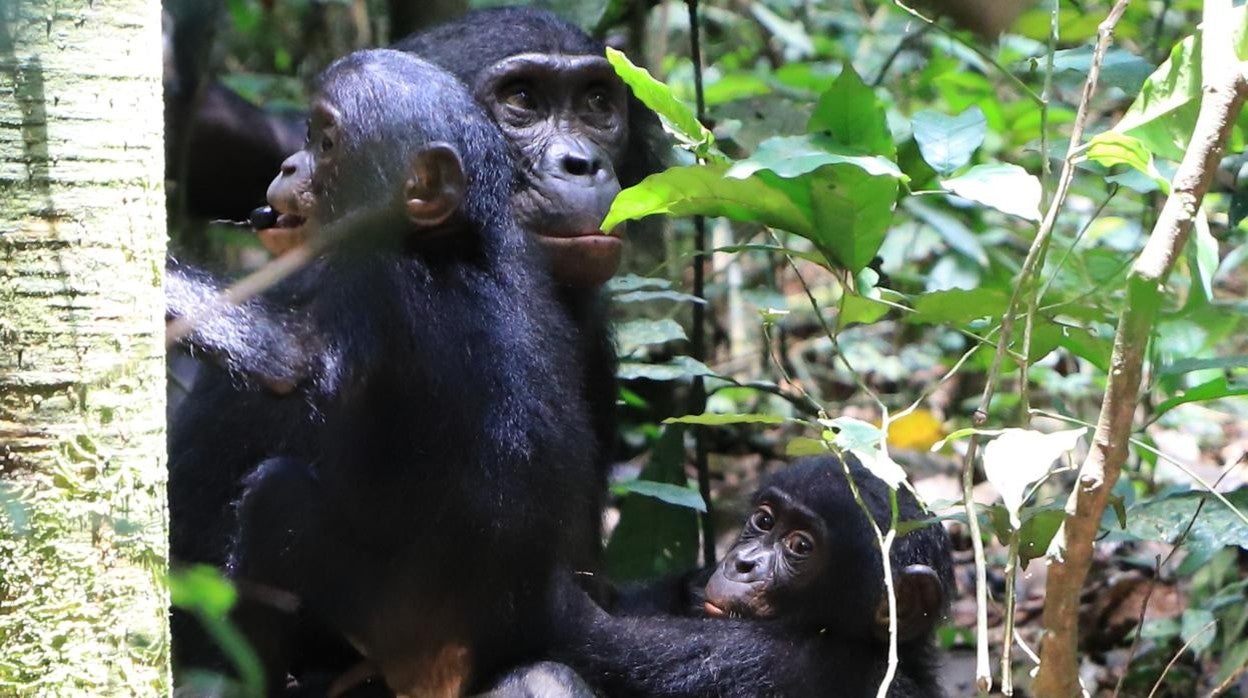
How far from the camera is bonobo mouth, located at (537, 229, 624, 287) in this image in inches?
130

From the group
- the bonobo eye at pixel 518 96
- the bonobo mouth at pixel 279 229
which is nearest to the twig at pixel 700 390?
the bonobo eye at pixel 518 96

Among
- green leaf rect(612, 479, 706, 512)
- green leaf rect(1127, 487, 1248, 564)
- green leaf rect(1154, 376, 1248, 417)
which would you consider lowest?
green leaf rect(612, 479, 706, 512)

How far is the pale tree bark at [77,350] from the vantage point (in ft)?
5.79

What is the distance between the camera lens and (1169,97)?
7.95 ft

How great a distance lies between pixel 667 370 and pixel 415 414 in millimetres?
1096

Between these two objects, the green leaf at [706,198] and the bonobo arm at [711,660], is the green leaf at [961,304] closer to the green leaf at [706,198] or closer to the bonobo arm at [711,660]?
the green leaf at [706,198]

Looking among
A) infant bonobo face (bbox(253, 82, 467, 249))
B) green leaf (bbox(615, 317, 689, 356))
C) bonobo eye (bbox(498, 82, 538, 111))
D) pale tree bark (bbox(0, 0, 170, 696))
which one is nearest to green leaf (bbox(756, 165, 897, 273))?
infant bonobo face (bbox(253, 82, 467, 249))

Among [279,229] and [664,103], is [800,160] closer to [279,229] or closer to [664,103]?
[664,103]

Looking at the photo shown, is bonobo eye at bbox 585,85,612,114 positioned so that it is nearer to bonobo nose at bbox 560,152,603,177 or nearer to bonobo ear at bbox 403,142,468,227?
bonobo nose at bbox 560,152,603,177

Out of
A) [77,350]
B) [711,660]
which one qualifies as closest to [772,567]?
[711,660]

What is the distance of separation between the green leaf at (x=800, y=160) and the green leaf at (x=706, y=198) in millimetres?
72

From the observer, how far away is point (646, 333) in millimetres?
4176

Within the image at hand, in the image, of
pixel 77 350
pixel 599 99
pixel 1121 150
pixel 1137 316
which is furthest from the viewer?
pixel 599 99

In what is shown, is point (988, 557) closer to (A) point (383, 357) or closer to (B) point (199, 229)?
(A) point (383, 357)
